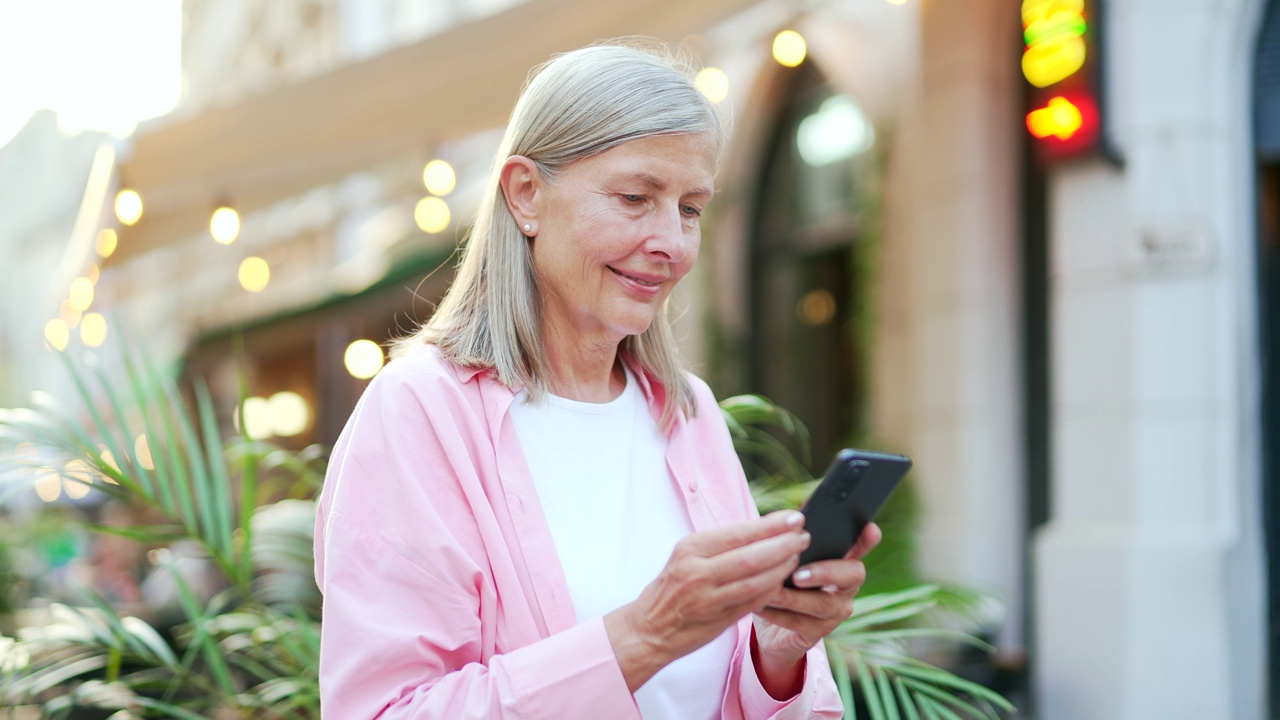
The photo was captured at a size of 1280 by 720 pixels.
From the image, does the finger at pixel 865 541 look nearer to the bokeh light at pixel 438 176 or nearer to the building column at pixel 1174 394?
the building column at pixel 1174 394

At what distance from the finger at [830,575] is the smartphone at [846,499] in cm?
1

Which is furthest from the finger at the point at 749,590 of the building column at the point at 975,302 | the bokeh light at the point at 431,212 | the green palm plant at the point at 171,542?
the bokeh light at the point at 431,212

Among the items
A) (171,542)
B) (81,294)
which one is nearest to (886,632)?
A: (171,542)

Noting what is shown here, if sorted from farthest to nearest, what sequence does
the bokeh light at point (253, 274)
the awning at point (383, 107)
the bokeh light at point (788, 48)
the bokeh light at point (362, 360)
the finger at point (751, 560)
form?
the bokeh light at point (362, 360) < the bokeh light at point (253, 274) < the bokeh light at point (788, 48) < the awning at point (383, 107) < the finger at point (751, 560)

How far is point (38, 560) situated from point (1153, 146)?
7.27 metres

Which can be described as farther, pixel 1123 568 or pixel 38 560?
pixel 38 560

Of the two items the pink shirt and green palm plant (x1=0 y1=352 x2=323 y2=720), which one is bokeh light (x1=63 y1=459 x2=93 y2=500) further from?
the pink shirt

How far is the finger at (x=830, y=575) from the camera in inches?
48.3

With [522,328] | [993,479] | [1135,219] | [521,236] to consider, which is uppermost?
[1135,219]

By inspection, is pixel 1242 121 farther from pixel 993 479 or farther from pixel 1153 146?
pixel 993 479

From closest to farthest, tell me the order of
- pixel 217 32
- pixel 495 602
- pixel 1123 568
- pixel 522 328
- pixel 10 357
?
pixel 495 602 < pixel 522 328 < pixel 1123 568 < pixel 217 32 < pixel 10 357

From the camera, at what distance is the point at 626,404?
5.18ft

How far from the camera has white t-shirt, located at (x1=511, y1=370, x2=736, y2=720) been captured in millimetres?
1378

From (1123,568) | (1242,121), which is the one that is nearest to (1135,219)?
(1242,121)
